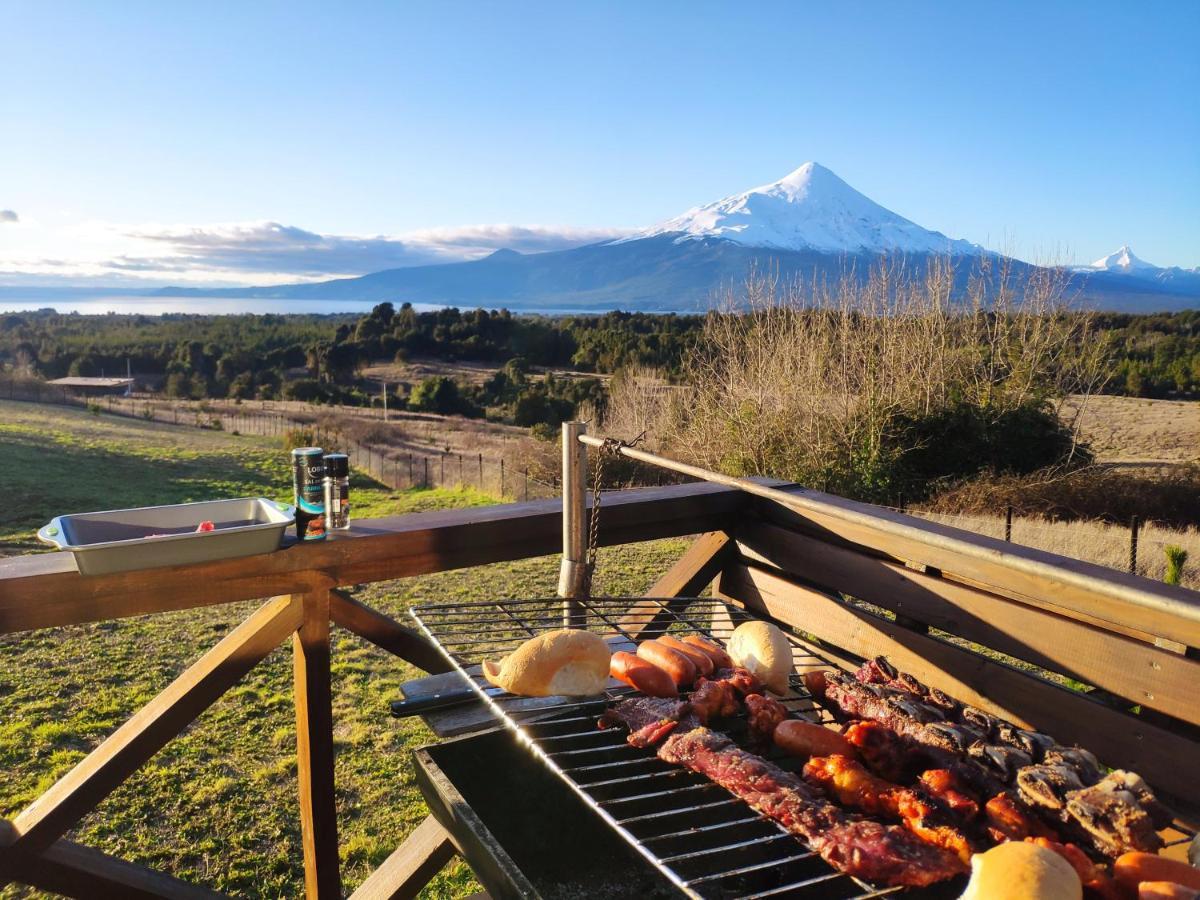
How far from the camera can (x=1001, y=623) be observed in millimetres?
2062

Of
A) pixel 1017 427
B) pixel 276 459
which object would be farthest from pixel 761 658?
pixel 276 459

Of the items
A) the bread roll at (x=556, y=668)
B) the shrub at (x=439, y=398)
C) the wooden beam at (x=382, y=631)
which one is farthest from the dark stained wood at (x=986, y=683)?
the shrub at (x=439, y=398)

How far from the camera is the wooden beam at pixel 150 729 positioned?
1.90m

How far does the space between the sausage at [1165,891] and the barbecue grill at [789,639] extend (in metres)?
0.24

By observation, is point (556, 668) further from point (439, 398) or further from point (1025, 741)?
point (439, 398)

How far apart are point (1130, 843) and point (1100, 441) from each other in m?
23.6

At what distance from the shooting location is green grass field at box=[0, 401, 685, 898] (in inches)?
167

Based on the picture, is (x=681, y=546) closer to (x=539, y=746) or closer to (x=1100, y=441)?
(x=539, y=746)

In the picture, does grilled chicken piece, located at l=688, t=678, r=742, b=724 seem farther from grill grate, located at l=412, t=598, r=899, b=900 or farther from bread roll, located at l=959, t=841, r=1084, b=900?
bread roll, located at l=959, t=841, r=1084, b=900

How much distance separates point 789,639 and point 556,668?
669 millimetres

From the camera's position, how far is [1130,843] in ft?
4.05

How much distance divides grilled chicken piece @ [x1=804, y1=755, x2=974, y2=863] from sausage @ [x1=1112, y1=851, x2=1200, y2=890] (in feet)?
0.64

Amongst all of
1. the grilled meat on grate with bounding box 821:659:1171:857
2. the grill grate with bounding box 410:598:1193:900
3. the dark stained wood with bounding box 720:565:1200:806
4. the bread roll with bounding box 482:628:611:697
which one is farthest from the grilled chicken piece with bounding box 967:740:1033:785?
the bread roll with bounding box 482:628:611:697

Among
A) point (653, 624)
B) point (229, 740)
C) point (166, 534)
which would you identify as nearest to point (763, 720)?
point (653, 624)
